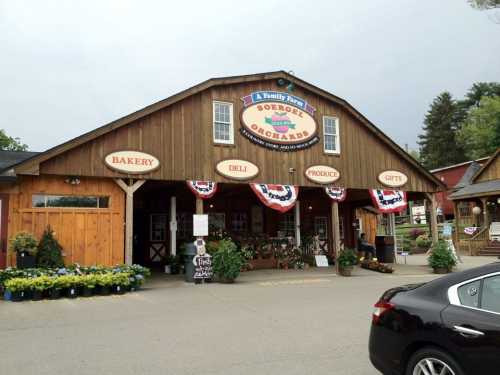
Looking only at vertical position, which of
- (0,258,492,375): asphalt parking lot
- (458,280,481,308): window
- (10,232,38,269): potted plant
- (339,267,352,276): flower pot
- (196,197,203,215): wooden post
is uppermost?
(196,197,203,215): wooden post

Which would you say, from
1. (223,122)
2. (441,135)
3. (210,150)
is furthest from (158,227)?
(441,135)

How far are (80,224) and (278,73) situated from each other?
8659 millimetres

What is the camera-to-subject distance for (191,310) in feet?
31.2

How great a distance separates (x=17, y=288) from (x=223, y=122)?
8159 millimetres

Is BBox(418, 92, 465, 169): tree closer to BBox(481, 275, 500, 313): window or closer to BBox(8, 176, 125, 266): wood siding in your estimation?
BBox(8, 176, 125, 266): wood siding

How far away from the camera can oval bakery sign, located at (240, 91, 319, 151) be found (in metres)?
16.3

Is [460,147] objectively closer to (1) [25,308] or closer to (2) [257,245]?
(2) [257,245]

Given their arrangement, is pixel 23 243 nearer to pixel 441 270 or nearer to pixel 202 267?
pixel 202 267

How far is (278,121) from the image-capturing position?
55.2 ft

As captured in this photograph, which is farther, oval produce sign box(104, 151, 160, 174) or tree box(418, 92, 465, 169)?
tree box(418, 92, 465, 169)

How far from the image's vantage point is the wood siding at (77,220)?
12.7 metres

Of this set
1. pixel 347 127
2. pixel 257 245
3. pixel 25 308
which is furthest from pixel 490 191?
pixel 25 308

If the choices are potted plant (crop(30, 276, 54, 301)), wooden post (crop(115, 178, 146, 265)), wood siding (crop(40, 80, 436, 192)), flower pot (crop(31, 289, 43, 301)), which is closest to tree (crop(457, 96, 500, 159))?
wood siding (crop(40, 80, 436, 192))

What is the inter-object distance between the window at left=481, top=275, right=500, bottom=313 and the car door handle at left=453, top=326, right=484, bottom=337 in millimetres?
246
